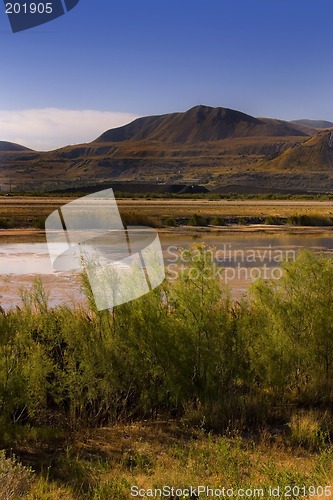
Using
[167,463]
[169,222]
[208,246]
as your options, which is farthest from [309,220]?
[167,463]

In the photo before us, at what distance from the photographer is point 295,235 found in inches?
1451

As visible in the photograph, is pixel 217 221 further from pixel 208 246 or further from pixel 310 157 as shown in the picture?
pixel 310 157

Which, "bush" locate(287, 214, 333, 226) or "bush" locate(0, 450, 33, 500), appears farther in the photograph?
"bush" locate(287, 214, 333, 226)

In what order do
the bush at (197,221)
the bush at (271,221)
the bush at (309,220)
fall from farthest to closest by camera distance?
the bush at (309,220), the bush at (271,221), the bush at (197,221)

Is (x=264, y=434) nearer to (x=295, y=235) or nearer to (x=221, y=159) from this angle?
(x=295, y=235)

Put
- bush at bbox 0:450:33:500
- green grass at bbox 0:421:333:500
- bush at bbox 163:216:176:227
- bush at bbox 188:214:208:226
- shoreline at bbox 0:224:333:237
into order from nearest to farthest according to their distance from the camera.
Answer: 1. bush at bbox 0:450:33:500
2. green grass at bbox 0:421:333:500
3. shoreline at bbox 0:224:333:237
4. bush at bbox 163:216:176:227
5. bush at bbox 188:214:208:226

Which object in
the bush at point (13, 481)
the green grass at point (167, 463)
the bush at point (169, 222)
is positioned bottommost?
the bush at point (169, 222)

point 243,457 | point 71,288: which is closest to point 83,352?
point 243,457

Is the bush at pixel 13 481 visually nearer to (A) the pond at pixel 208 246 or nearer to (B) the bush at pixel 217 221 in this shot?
(A) the pond at pixel 208 246

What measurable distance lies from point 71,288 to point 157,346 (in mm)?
7810

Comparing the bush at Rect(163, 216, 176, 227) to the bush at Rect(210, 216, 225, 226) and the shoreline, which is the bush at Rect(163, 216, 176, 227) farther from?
the bush at Rect(210, 216, 225, 226)

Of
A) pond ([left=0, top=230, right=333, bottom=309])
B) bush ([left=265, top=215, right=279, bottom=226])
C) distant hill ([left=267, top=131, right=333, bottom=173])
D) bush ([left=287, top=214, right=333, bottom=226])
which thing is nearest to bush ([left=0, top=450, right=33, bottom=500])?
pond ([left=0, top=230, right=333, bottom=309])

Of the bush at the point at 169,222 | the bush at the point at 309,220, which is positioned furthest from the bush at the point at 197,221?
the bush at the point at 309,220

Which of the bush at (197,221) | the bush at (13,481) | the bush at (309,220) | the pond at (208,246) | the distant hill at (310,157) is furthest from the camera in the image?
the distant hill at (310,157)
